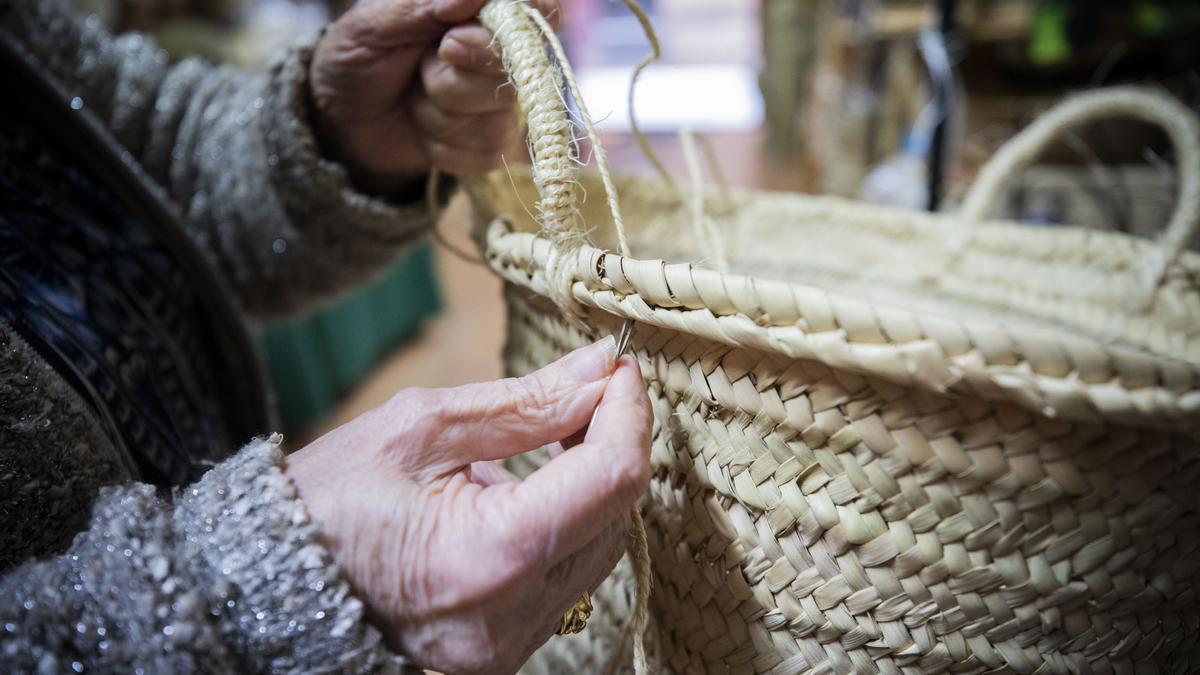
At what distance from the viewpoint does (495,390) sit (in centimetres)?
31

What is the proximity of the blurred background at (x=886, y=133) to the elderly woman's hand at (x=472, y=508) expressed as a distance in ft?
2.00

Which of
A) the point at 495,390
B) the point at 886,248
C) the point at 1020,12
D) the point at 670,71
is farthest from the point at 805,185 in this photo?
the point at 670,71

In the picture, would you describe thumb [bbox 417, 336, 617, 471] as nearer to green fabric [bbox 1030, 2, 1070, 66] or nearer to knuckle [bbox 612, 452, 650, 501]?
knuckle [bbox 612, 452, 650, 501]

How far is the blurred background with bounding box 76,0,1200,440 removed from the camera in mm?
960

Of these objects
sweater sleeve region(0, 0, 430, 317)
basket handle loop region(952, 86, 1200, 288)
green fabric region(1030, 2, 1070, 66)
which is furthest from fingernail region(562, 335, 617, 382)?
green fabric region(1030, 2, 1070, 66)

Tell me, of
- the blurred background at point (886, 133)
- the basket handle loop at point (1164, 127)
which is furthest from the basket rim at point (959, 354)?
the blurred background at point (886, 133)

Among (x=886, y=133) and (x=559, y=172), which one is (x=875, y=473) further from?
(x=886, y=133)

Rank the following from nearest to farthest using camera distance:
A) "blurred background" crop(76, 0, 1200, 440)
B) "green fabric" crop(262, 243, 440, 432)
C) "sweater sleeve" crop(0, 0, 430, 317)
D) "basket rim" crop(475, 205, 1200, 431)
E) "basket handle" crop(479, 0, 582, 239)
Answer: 1. "basket rim" crop(475, 205, 1200, 431)
2. "basket handle" crop(479, 0, 582, 239)
3. "sweater sleeve" crop(0, 0, 430, 317)
4. "blurred background" crop(76, 0, 1200, 440)
5. "green fabric" crop(262, 243, 440, 432)

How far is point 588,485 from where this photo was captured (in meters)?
0.27

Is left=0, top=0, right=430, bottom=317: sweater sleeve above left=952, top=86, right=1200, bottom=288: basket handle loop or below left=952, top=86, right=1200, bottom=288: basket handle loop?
above

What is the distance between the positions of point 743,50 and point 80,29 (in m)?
4.10

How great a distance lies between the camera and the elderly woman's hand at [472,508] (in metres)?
0.27

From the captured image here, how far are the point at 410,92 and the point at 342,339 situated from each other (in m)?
1.10

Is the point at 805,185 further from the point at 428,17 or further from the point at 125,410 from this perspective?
the point at 125,410
